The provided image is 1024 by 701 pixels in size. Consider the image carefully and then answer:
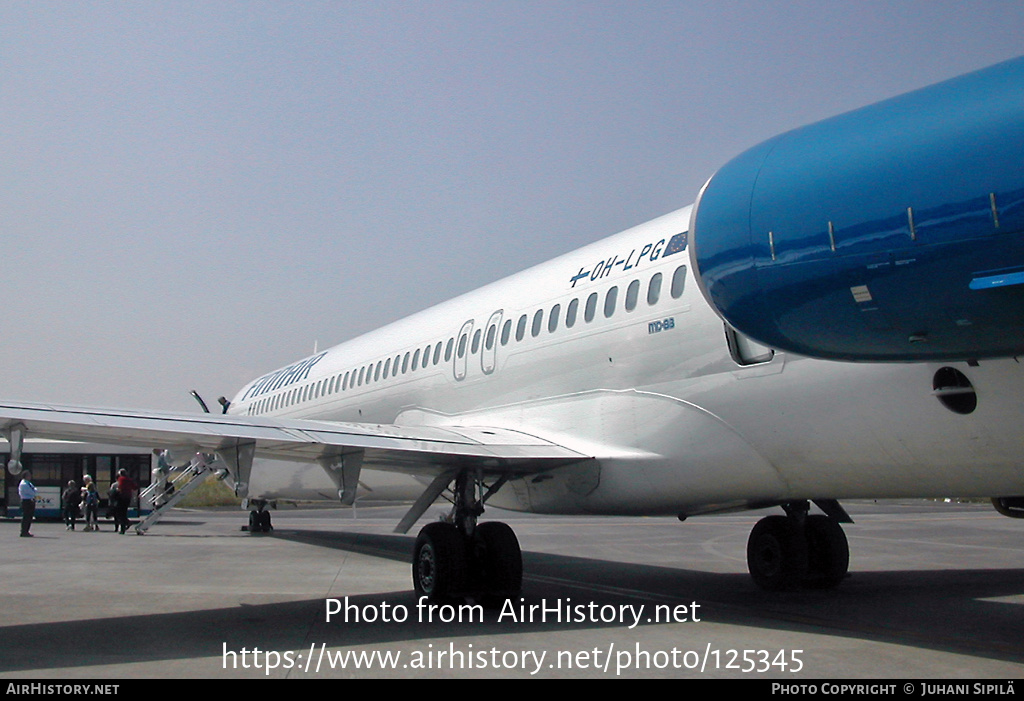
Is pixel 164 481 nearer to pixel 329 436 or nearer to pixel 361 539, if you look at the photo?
pixel 361 539

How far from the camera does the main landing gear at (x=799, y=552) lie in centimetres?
1161

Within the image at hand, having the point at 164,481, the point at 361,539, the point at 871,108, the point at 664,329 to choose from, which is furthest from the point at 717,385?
the point at 164,481

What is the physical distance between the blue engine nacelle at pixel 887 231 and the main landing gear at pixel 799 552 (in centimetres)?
572

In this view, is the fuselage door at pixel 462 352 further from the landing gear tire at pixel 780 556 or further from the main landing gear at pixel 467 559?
the landing gear tire at pixel 780 556

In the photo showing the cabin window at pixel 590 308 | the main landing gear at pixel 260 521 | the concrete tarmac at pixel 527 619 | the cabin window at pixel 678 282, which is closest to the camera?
the concrete tarmac at pixel 527 619

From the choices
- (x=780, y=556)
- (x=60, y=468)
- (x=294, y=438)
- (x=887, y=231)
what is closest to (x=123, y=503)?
(x=60, y=468)

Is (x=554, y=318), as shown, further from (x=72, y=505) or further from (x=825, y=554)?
(x=72, y=505)

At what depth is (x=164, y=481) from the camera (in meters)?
31.4

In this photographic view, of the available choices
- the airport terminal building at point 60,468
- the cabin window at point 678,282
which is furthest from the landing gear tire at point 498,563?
the airport terminal building at point 60,468

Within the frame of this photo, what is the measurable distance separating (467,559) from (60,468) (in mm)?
28898

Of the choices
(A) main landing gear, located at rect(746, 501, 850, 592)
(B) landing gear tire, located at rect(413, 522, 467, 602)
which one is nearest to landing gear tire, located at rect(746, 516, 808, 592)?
(A) main landing gear, located at rect(746, 501, 850, 592)

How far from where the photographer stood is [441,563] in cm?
965

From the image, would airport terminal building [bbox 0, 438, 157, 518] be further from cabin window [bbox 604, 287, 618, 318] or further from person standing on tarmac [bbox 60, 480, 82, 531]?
cabin window [bbox 604, 287, 618, 318]

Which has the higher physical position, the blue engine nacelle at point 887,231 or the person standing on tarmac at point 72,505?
the blue engine nacelle at point 887,231
